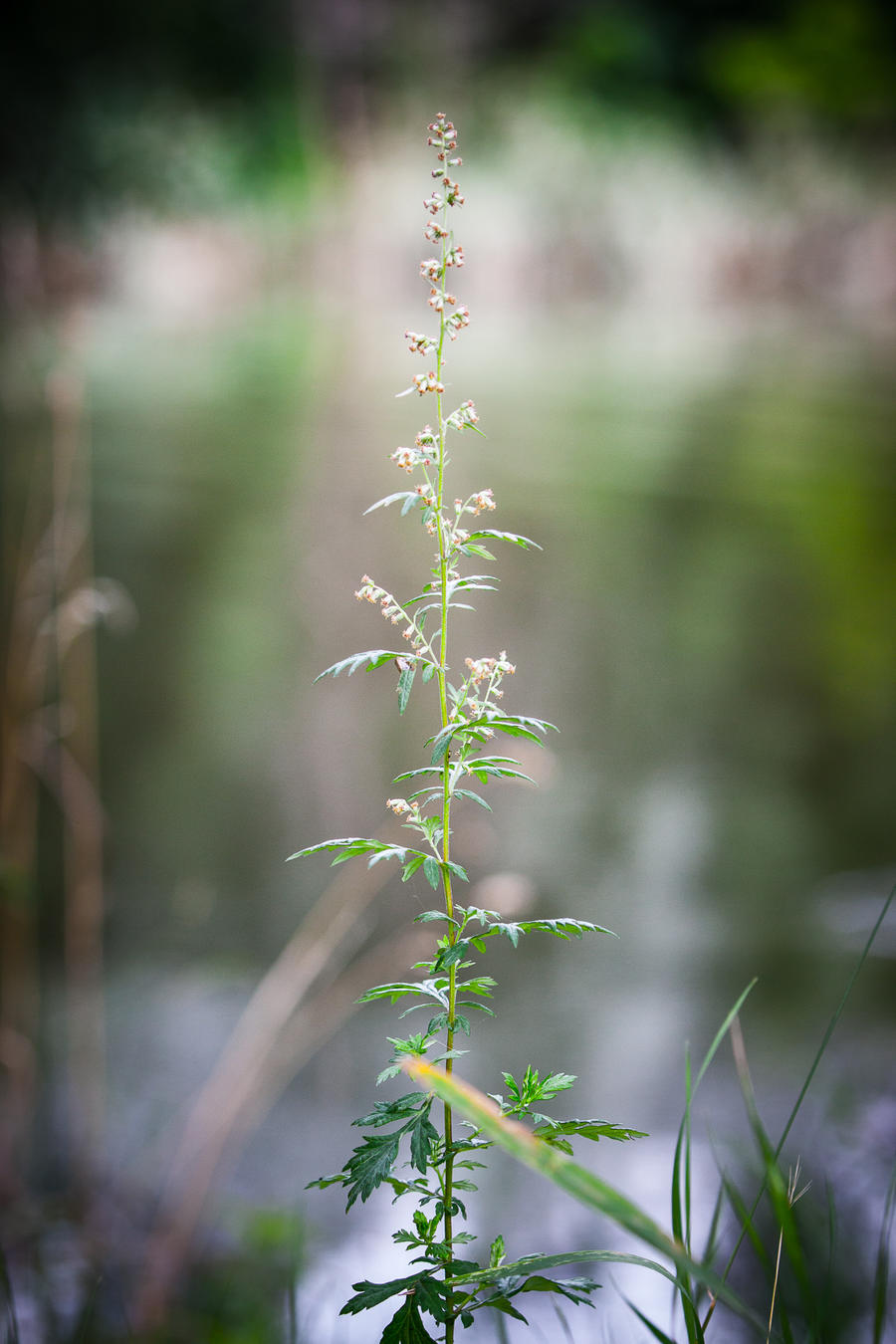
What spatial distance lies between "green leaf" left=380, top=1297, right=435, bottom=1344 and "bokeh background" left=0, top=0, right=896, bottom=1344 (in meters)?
0.07

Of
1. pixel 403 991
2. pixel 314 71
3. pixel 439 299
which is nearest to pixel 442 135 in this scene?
pixel 439 299

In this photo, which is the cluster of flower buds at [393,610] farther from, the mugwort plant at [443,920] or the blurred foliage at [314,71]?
the blurred foliage at [314,71]

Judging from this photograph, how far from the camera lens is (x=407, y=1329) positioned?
13.8 inches

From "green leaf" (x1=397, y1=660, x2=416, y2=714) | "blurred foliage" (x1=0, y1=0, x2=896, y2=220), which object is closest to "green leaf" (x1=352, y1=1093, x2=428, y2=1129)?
"green leaf" (x1=397, y1=660, x2=416, y2=714)

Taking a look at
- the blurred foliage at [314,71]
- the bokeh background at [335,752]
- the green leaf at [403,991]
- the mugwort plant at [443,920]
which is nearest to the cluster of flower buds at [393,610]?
the mugwort plant at [443,920]

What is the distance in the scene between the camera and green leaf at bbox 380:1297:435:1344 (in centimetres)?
35

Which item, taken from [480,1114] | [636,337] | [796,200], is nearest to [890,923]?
[480,1114]

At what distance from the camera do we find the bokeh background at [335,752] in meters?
1.08

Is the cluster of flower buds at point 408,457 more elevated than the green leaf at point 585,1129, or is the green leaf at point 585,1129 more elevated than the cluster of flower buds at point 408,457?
the cluster of flower buds at point 408,457

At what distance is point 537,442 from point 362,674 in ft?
6.93

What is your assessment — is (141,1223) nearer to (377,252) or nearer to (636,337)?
(636,337)

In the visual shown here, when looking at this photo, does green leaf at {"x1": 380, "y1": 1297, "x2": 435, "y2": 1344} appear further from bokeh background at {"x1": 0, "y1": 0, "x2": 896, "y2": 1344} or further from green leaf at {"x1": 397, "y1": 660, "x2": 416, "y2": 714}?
green leaf at {"x1": 397, "y1": 660, "x2": 416, "y2": 714}

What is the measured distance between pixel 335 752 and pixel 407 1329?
1778 mm

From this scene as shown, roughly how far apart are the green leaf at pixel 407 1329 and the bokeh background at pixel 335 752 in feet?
0.22
